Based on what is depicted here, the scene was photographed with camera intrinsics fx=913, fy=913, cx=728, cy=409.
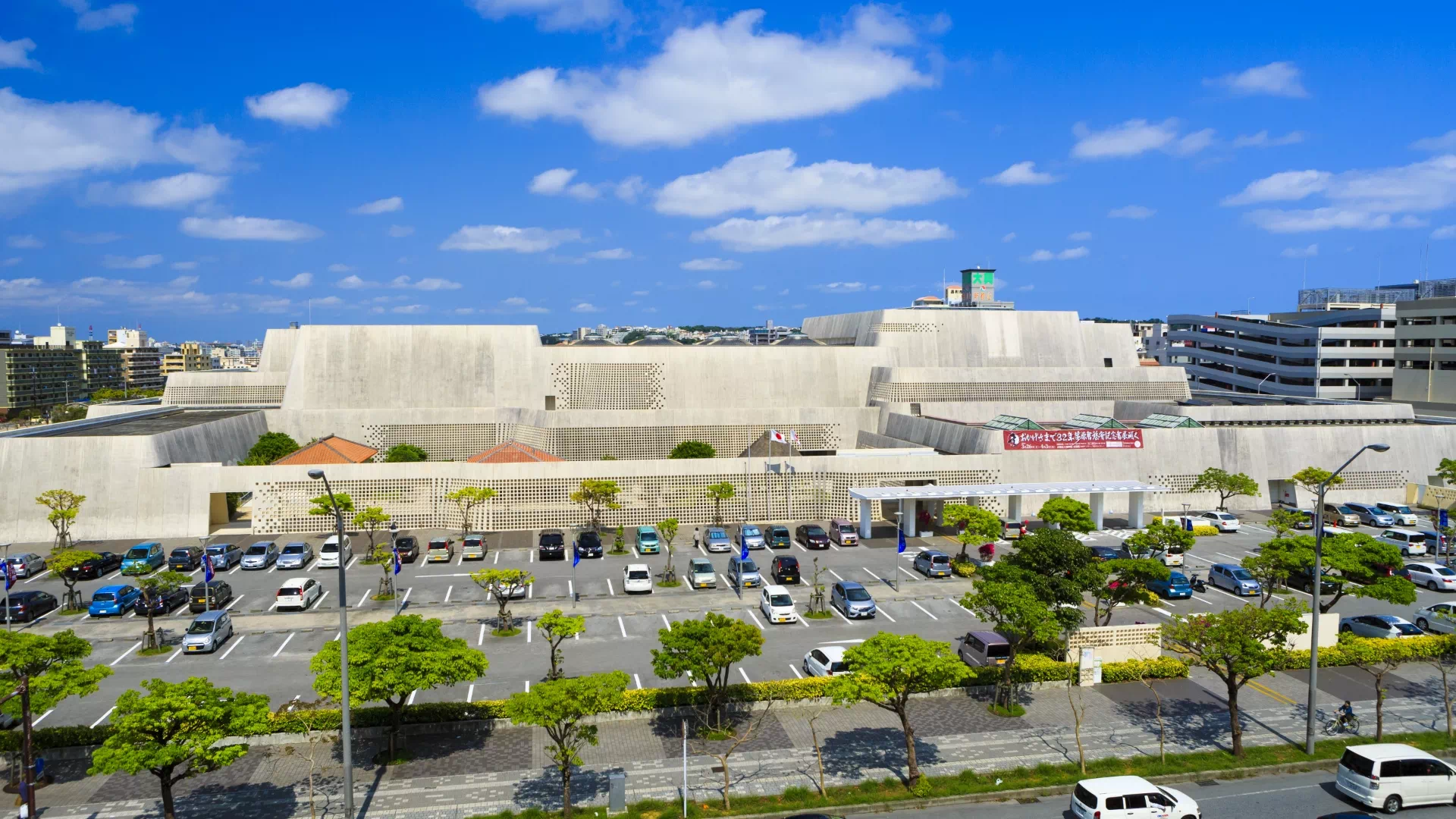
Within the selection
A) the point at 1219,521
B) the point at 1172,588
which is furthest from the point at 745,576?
the point at 1219,521

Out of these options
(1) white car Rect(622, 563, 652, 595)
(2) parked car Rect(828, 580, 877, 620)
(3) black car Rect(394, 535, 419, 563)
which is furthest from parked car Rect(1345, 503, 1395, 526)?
(3) black car Rect(394, 535, 419, 563)

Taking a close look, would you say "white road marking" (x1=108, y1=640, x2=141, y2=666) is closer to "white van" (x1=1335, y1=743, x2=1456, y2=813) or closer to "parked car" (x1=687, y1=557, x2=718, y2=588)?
"parked car" (x1=687, y1=557, x2=718, y2=588)

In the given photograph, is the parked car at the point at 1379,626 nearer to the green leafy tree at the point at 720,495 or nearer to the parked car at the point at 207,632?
the green leafy tree at the point at 720,495

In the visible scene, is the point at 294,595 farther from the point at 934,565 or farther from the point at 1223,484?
the point at 1223,484

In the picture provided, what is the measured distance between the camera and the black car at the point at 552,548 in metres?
40.3

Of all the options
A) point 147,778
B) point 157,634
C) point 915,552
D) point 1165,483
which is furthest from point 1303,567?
point 157,634

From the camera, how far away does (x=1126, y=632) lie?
86.2 ft

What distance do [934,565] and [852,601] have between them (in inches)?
280

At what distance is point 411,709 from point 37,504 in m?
32.7

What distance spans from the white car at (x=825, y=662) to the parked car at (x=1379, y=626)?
1638 centimetres

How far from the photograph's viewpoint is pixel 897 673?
1909cm

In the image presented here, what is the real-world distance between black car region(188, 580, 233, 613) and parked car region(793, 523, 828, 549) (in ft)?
78.2

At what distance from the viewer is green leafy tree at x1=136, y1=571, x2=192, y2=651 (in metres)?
27.7

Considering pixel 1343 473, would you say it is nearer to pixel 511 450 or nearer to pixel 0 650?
pixel 511 450
